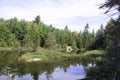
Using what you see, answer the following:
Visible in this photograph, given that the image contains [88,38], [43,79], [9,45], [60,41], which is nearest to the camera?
[43,79]

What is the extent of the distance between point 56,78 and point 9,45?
272 feet

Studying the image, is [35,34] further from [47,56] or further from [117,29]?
[117,29]

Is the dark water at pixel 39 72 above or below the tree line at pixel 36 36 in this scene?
below

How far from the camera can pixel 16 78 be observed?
36.8 m

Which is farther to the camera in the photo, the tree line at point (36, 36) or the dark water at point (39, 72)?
the tree line at point (36, 36)

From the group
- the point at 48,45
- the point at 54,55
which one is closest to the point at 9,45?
the point at 48,45

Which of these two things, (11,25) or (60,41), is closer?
(11,25)

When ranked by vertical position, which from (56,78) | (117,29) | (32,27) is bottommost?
(56,78)

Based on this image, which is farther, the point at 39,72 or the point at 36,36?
the point at 36,36

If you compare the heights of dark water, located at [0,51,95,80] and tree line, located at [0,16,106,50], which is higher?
tree line, located at [0,16,106,50]

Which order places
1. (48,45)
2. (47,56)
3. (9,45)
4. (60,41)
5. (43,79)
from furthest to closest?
1. (60,41)
2. (9,45)
3. (48,45)
4. (47,56)
5. (43,79)

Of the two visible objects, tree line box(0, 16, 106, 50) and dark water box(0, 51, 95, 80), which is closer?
dark water box(0, 51, 95, 80)

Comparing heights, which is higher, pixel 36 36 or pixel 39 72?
Result: pixel 36 36

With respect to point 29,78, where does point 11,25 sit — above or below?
above
